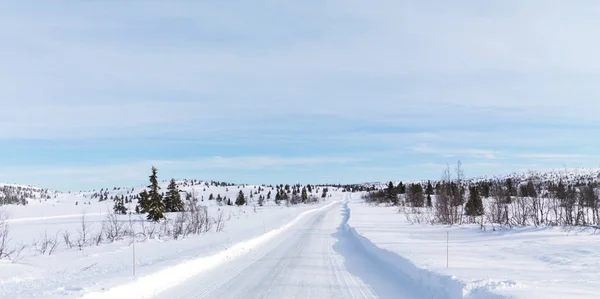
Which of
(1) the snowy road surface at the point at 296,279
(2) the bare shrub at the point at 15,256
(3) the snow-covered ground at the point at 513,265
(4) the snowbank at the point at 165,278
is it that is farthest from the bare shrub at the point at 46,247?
(3) the snow-covered ground at the point at 513,265

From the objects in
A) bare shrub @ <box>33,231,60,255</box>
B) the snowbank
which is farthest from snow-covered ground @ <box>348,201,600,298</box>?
bare shrub @ <box>33,231,60,255</box>

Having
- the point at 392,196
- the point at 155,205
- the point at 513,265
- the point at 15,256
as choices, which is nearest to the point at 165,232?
the point at 15,256

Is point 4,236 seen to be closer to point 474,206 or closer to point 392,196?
point 474,206

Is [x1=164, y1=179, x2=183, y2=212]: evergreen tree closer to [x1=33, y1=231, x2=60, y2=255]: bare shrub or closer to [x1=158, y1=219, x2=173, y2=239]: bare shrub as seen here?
[x1=158, y1=219, x2=173, y2=239]: bare shrub

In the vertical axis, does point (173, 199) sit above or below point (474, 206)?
above

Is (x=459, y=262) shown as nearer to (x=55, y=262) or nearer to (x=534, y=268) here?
(x=534, y=268)

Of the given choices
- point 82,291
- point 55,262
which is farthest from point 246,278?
point 55,262

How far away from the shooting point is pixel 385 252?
15.2 metres

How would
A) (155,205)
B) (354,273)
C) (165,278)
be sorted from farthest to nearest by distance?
(155,205) → (354,273) → (165,278)

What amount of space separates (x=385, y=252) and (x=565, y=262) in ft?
17.2

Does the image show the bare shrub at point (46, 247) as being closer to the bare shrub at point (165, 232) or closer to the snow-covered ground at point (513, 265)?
the bare shrub at point (165, 232)

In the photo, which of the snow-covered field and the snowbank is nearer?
the snow-covered field

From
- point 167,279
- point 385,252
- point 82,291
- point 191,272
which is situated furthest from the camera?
point 385,252

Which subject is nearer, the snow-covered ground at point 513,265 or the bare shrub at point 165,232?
the snow-covered ground at point 513,265
